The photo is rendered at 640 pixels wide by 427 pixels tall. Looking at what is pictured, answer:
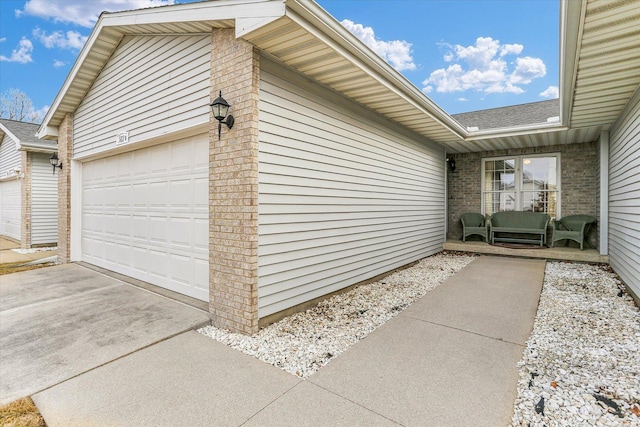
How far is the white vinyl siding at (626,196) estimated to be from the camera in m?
4.14

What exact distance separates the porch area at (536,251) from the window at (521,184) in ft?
3.91

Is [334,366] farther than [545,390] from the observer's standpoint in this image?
Yes

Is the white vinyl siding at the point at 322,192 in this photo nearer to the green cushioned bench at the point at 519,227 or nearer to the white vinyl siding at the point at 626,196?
the white vinyl siding at the point at 626,196

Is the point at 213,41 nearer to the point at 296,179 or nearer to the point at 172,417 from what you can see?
the point at 296,179

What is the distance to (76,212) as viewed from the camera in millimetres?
6438

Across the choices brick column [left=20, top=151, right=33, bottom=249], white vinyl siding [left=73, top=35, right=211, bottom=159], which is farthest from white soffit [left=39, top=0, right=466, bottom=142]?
brick column [left=20, top=151, right=33, bottom=249]

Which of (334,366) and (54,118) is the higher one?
(54,118)

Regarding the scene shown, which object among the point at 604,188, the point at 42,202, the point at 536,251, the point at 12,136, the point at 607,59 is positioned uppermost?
the point at 12,136

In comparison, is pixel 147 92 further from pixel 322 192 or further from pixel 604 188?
pixel 604 188

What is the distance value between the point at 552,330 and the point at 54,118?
9.25m

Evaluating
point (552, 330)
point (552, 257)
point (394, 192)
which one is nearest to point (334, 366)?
point (552, 330)

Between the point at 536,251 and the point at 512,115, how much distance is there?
159 inches

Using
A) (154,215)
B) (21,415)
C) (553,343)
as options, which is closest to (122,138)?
(154,215)

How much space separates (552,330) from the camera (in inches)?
128
